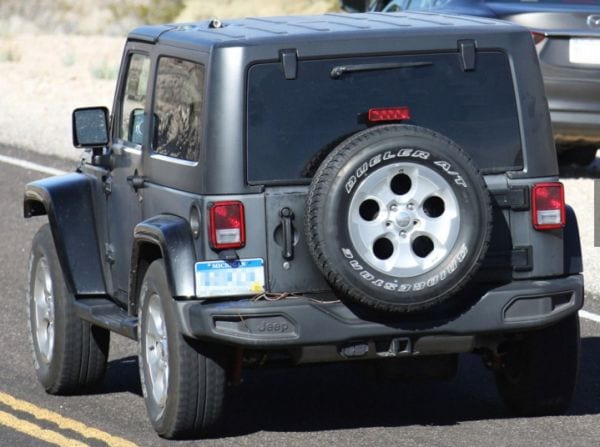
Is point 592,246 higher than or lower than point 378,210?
lower

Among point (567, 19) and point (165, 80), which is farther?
point (567, 19)

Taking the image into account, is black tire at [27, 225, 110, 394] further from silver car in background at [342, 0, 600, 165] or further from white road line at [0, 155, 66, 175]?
white road line at [0, 155, 66, 175]

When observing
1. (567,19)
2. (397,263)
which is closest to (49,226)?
(397,263)

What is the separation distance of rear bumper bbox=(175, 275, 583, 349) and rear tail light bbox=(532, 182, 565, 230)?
0.87ft

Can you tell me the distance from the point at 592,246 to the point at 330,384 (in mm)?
4283

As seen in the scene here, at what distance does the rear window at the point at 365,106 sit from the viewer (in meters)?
6.99

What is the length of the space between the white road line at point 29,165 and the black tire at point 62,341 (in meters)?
7.53

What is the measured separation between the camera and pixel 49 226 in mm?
8531

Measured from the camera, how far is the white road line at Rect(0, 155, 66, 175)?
16.4m

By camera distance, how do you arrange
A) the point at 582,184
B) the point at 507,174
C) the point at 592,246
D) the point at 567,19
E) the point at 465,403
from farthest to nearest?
1. the point at 582,184
2. the point at 567,19
3. the point at 592,246
4. the point at 465,403
5. the point at 507,174

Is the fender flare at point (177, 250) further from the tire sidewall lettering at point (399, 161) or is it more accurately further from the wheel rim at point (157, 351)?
the tire sidewall lettering at point (399, 161)

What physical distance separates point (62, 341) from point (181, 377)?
1476 mm

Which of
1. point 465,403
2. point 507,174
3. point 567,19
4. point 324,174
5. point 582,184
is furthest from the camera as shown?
point 582,184

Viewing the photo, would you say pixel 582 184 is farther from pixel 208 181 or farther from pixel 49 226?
pixel 208 181
